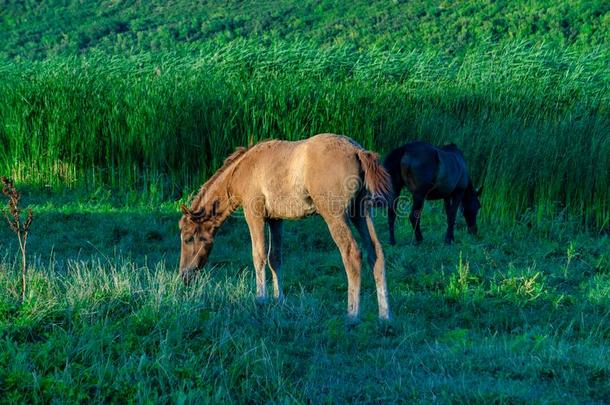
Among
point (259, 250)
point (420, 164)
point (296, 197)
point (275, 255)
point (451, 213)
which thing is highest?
point (296, 197)

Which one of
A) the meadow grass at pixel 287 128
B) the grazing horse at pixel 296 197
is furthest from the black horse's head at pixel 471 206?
the grazing horse at pixel 296 197

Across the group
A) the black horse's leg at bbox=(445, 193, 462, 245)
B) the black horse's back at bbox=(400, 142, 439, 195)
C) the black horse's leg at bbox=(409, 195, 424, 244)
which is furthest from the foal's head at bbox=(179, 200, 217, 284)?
the black horse's leg at bbox=(445, 193, 462, 245)

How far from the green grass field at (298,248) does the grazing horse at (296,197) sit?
361 millimetres

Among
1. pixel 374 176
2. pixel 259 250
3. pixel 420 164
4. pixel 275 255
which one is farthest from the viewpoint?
pixel 420 164

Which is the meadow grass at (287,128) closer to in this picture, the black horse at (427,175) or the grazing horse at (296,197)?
the black horse at (427,175)

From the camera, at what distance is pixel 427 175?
10.1 metres

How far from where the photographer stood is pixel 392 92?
46.1 ft

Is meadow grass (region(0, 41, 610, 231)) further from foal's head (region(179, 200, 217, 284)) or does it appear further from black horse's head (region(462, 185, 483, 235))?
foal's head (region(179, 200, 217, 284))

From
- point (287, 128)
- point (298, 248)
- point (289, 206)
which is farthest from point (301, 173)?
point (287, 128)

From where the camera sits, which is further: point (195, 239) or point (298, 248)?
point (298, 248)

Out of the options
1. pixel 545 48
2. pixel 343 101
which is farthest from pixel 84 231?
pixel 545 48

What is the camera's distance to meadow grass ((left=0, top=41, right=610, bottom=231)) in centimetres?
1148

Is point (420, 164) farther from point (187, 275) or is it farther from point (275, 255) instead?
point (187, 275)

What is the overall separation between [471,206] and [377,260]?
4.34 m
